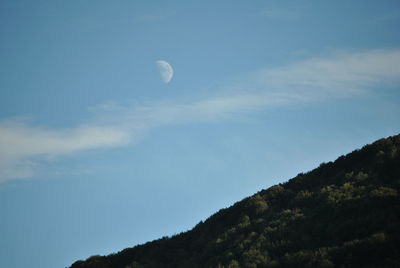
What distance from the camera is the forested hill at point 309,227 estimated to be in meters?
16.7

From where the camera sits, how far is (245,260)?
19.9m

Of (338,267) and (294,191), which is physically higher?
(294,191)

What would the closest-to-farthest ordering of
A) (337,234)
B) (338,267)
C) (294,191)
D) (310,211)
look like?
(338,267) → (337,234) → (310,211) → (294,191)

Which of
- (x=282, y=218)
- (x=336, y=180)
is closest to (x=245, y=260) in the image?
(x=282, y=218)

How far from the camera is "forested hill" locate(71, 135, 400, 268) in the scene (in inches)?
658

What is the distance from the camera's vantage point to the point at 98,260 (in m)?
27.9

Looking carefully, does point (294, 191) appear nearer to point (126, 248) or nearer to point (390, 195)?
point (390, 195)

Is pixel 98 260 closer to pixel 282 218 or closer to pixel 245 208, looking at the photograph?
pixel 245 208

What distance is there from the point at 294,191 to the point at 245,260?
944 cm

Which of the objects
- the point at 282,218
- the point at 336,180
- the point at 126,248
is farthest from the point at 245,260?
the point at 126,248

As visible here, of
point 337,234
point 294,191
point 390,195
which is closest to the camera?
point 337,234

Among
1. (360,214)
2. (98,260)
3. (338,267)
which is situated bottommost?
(338,267)

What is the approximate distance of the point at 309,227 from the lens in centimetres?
2066

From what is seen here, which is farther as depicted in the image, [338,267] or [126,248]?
[126,248]
